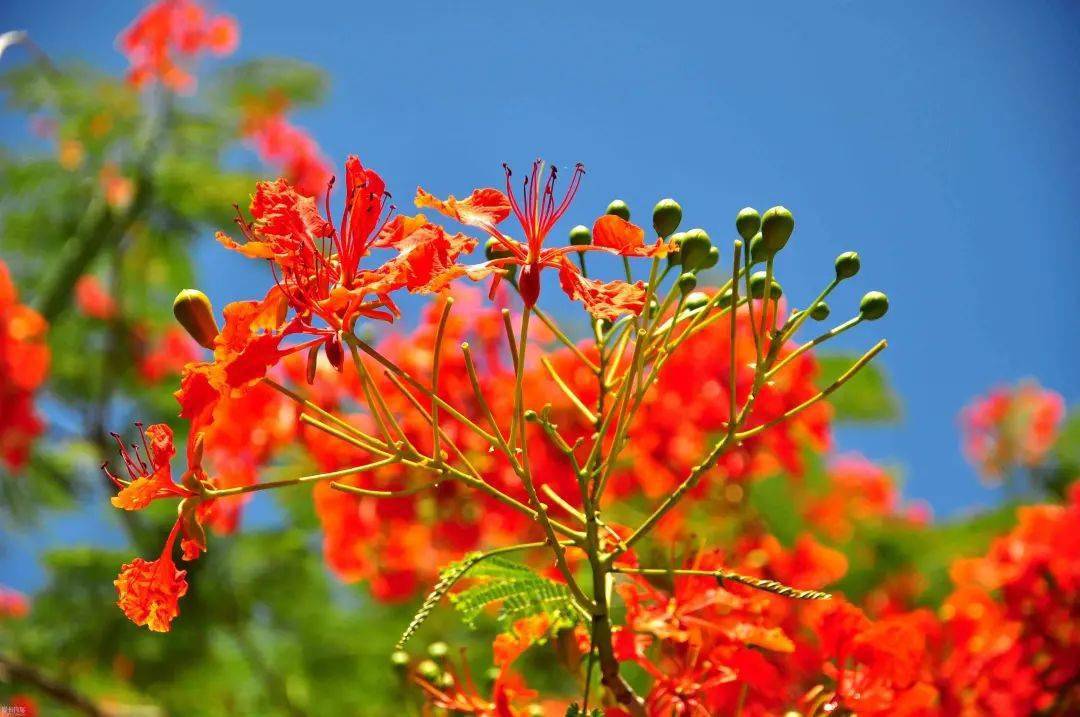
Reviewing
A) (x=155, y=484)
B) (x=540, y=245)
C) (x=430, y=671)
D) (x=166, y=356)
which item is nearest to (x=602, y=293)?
(x=540, y=245)

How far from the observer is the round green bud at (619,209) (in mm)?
1367

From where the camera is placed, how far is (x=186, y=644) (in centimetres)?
373

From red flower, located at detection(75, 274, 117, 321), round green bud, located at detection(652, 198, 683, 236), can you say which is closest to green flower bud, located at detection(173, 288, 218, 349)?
round green bud, located at detection(652, 198, 683, 236)

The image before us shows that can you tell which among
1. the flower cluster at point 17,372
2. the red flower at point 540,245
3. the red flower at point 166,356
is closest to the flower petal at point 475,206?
the red flower at point 540,245

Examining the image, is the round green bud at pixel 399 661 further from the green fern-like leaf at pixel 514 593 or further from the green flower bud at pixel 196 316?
the green flower bud at pixel 196 316

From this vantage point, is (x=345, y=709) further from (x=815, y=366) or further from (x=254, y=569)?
(x=815, y=366)

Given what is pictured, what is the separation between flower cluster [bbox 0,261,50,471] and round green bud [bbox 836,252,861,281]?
140 inches

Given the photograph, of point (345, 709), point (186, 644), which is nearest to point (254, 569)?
point (186, 644)

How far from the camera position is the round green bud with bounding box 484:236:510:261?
4.52ft

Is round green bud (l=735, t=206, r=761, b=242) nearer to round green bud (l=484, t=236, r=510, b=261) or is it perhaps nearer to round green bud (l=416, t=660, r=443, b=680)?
round green bud (l=484, t=236, r=510, b=261)

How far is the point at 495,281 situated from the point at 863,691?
92 centimetres

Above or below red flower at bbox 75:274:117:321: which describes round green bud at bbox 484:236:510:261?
below

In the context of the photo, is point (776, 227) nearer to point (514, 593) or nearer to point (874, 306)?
point (874, 306)

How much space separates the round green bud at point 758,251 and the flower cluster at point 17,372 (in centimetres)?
350
